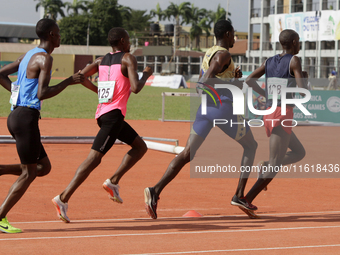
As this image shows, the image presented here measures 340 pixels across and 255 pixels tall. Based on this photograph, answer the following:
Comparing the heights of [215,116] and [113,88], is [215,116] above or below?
below

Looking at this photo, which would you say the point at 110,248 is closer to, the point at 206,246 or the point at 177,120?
the point at 206,246

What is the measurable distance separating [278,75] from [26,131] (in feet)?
9.41

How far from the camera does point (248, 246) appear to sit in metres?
4.44

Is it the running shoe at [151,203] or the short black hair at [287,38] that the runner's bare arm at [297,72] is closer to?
the short black hair at [287,38]

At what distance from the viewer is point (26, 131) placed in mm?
4812

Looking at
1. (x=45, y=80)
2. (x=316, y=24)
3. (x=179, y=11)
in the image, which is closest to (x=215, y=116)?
(x=45, y=80)

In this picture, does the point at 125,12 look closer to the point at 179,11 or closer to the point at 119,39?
the point at 179,11

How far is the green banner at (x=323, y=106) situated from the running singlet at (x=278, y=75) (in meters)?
11.0

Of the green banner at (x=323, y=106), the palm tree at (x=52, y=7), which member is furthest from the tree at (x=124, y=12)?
the green banner at (x=323, y=106)

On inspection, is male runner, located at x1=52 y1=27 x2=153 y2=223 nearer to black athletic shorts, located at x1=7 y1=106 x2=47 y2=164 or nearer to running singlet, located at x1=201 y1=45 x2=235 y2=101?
black athletic shorts, located at x1=7 y1=106 x2=47 y2=164

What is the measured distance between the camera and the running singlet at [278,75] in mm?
5722

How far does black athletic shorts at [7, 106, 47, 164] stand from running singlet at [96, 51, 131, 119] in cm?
79

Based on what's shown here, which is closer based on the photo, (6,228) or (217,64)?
(6,228)

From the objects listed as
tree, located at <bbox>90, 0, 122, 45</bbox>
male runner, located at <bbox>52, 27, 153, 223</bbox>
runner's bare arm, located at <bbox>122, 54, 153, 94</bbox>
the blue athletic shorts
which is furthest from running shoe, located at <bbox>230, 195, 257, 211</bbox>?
tree, located at <bbox>90, 0, 122, 45</bbox>
